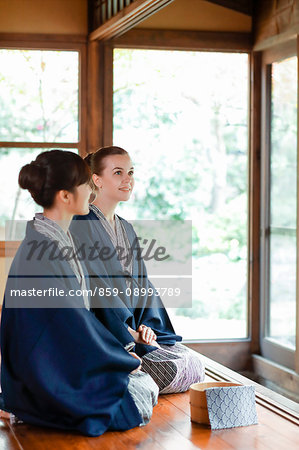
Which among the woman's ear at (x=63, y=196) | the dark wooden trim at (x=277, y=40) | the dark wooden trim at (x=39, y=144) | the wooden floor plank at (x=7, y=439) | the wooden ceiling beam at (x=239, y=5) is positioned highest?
the wooden ceiling beam at (x=239, y=5)

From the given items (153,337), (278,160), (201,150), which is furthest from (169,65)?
(153,337)

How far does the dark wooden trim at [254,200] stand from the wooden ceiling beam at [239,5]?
345 millimetres

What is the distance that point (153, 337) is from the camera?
3641 mm

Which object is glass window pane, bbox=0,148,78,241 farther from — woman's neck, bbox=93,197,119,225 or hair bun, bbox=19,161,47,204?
hair bun, bbox=19,161,47,204

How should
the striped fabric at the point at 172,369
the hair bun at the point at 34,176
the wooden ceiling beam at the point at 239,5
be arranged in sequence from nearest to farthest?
1. the hair bun at the point at 34,176
2. the striped fabric at the point at 172,369
3. the wooden ceiling beam at the point at 239,5

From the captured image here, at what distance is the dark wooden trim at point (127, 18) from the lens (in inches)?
166

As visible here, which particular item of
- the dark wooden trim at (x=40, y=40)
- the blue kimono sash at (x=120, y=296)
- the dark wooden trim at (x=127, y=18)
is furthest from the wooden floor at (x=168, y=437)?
the dark wooden trim at (x=40, y=40)

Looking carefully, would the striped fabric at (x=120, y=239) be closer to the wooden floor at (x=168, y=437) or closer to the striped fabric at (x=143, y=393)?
the striped fabric at (x=143, y=393)

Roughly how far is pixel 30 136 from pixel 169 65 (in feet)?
3.94

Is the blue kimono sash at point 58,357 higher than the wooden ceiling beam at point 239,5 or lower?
lower

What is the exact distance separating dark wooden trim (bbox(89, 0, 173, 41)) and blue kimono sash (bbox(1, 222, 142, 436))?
180 centimetres

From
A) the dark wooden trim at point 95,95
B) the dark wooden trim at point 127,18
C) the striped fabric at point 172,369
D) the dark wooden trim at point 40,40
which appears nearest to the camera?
the striped fabric at point 172,369

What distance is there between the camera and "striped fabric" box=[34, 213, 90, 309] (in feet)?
10.3

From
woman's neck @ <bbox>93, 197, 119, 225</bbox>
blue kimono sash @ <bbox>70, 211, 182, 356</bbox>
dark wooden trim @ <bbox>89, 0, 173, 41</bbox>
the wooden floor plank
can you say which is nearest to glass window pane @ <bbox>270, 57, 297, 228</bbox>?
dark wooden trim @ <bbox>89, 0, 173, 41</bbox>
